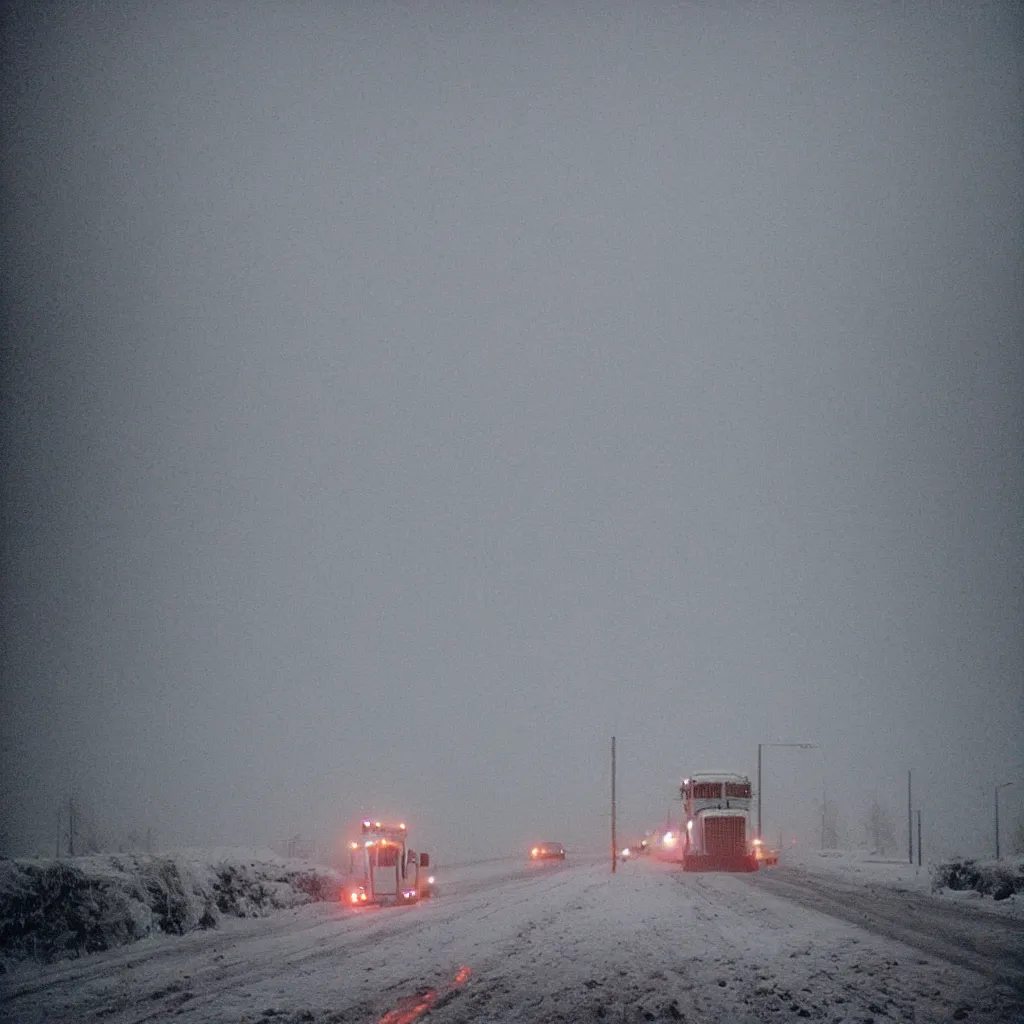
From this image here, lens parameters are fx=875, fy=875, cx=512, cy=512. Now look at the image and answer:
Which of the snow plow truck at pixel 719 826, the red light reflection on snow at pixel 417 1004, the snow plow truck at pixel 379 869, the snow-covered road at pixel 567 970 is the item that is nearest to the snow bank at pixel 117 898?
the snow-covered road at pixel 567 970

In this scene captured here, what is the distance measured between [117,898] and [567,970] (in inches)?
542

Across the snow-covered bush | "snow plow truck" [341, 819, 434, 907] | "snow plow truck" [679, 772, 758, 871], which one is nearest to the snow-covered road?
the snow-covered bush

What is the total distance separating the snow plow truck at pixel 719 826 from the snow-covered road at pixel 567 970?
20949 mm

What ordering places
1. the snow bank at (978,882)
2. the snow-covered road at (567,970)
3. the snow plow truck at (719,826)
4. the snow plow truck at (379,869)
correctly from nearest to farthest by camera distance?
the snow-covered road at (567,970)
the snow bank at (978,882)
the snow plow truck at (379,869)
the snow plow truck at (719,826)

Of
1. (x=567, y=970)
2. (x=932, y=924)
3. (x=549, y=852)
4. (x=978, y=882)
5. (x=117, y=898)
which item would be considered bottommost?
(x=549, y=852)

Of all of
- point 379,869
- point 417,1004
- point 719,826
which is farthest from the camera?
point 719,826

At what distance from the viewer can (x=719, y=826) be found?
4959cm

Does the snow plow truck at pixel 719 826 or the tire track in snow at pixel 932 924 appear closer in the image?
the tire track in snow at pixel 932 924

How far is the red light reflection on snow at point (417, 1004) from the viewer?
1289 centimetres

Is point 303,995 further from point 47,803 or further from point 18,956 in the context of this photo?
point 47,803

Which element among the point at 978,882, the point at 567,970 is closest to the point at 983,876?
the point at 978,882

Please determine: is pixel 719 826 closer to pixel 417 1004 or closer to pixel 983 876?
pixel 983 876

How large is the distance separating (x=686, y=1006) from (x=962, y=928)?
13841mm

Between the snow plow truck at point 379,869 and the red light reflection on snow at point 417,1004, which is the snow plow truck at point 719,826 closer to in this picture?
the snow plow truck at point 379,869
